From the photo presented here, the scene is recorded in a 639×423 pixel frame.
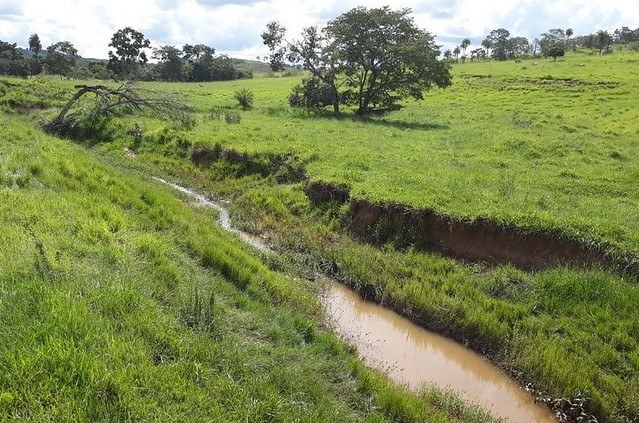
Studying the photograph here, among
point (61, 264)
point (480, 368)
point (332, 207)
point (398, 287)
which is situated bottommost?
point (480, 368)

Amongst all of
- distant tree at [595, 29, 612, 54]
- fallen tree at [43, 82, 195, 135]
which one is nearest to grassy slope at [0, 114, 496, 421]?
fallen tree at [43, 82, 195, 135]

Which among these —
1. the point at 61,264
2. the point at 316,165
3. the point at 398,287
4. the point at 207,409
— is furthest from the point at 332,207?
the point at 207,409

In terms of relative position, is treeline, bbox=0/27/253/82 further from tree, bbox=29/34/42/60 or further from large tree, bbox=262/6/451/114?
large tree, bbox=262/6/451/114

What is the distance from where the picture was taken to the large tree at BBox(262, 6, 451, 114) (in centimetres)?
3136

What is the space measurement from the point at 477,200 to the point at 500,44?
332 feet

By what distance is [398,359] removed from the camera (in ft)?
29.9

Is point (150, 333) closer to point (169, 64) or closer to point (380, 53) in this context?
point (380, 53)

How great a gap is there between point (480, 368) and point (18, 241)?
796cm

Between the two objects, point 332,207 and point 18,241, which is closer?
point 18,241

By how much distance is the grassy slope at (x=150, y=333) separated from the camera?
4.79 metres

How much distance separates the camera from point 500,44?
335ft

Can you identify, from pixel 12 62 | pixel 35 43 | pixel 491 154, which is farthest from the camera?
pixel 35 43

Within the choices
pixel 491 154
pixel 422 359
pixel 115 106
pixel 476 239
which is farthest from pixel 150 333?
pixel 115 106

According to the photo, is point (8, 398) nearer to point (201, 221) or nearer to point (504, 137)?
point (201, 221)
